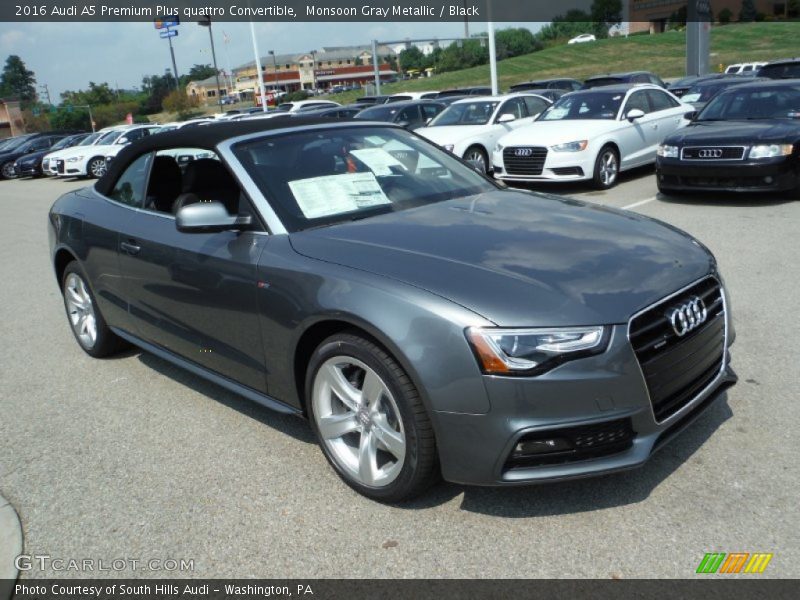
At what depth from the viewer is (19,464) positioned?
154 inches

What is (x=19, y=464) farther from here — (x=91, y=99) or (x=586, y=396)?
(x=91, y=99)

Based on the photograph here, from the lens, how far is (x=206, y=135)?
4180 millimetres

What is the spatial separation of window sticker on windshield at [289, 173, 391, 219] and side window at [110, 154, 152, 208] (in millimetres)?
1422

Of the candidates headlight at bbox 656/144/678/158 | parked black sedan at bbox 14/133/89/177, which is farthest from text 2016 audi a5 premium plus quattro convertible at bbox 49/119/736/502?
parked black sedan at bbox 14/133/89/177

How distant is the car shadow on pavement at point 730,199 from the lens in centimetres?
924

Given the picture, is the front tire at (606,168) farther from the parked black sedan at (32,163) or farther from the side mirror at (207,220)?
the parked black sedan at (32,163)

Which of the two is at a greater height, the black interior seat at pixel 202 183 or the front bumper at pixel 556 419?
the black interior seat at pixel 202 183

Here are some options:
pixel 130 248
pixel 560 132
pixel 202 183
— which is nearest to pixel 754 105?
pixel 560 132

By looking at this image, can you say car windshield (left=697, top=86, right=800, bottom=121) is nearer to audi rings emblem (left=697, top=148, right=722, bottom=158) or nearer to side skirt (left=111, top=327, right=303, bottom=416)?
audi rings emblem (left=697, top=148, right=722, bottom=158)

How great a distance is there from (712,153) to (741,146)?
0.34 m

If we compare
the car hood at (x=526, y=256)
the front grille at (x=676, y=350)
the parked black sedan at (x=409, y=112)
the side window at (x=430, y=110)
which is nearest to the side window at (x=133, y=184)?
the car hood at (x=526, y=256)

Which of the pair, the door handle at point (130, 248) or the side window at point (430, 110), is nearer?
the door handle at point (130, 248)

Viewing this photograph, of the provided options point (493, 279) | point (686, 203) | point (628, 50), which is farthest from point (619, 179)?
point (628, 50)

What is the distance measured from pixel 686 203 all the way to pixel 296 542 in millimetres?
8223
